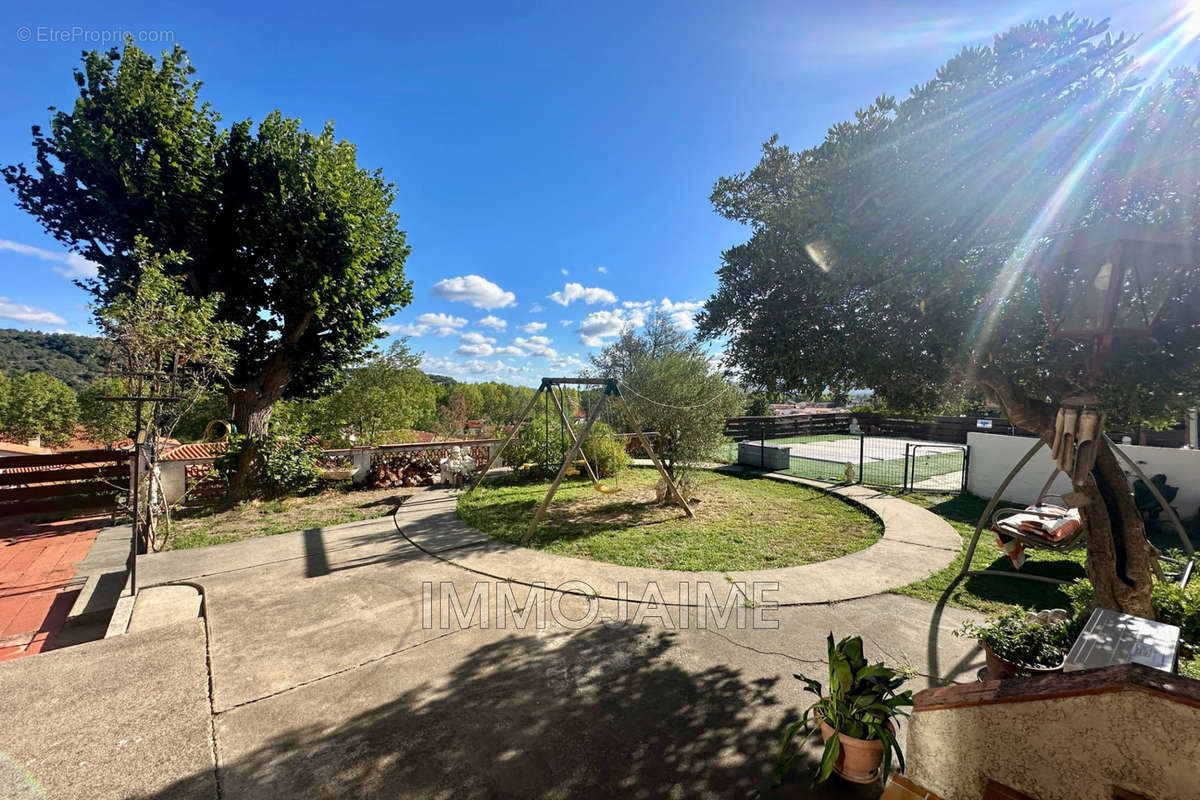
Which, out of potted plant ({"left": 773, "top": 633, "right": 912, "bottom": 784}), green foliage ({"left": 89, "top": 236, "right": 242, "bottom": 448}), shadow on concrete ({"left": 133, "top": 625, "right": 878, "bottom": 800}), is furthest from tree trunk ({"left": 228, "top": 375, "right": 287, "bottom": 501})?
potted plant ({"left": 773, "top": 633, "right": 912, "bottom": 784})

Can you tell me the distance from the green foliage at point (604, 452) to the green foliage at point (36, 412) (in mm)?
25760

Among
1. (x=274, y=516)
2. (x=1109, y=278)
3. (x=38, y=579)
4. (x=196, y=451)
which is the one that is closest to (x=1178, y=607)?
(x=1109, y=278)

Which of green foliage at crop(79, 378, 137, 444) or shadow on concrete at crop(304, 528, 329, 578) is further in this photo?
green foliage at crop(79, 378, 137, 444)

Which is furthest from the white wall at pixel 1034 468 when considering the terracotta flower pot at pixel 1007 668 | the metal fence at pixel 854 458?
the terracotta flower pot at pixel 1007 668

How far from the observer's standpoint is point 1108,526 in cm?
299

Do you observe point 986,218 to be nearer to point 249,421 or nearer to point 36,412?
point 249,421

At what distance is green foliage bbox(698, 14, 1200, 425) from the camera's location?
8.18 feet

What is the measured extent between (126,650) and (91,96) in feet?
31.8

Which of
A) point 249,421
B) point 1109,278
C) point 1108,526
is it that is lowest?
point 1108,526

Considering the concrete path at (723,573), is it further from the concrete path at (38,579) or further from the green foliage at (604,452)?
the green foliage at (604,452)

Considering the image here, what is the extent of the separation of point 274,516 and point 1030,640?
938cm

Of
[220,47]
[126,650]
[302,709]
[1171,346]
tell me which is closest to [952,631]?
[1171,346]

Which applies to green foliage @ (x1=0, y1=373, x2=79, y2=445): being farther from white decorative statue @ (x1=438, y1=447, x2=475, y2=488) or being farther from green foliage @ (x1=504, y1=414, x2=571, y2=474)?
green foliage @ (x1=504, y1=414, x2=571, y2=474)

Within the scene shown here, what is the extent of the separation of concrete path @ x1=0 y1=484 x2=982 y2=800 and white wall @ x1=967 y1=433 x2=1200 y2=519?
20.4 ft
